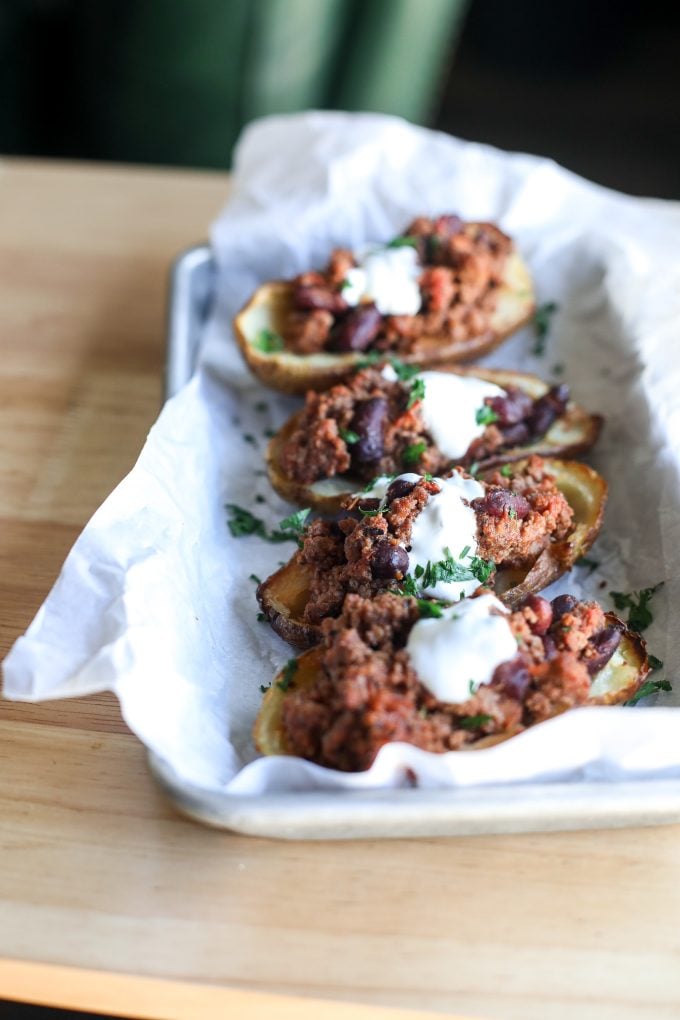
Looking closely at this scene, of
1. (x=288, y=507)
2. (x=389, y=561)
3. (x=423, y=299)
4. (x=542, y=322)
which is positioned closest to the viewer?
(x=389, y=561)

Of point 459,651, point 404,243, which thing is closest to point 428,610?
point 459,651

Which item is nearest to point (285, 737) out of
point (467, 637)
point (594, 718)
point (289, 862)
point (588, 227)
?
point (289, 862)

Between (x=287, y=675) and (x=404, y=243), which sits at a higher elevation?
(x=404, y=243)

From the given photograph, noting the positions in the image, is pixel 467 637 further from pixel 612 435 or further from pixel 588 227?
pixel 588 227

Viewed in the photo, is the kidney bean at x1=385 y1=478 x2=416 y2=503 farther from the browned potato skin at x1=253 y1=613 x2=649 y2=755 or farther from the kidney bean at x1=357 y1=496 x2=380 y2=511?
the browned potato skin at x1=253 y1=613 x2=649 y2=755

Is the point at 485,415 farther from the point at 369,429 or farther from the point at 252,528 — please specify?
A: the point at 252,528

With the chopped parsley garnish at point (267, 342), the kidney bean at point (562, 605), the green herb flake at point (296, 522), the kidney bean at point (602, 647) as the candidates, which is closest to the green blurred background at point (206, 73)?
the chopped parsley garnish at point (267, 342)

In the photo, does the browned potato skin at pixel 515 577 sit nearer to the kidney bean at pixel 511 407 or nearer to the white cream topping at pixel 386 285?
the kidney bean at pixel 511 407
